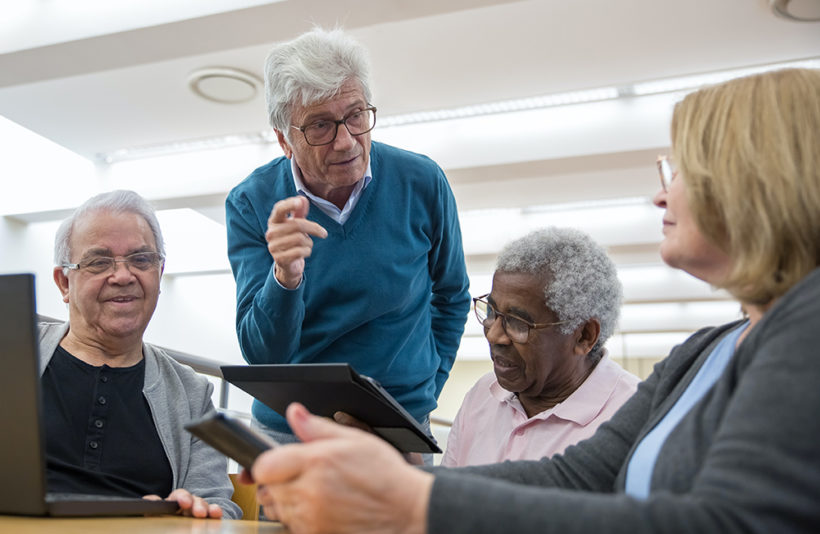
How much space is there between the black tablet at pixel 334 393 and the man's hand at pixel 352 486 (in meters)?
0.47

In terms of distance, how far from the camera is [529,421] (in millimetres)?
1741

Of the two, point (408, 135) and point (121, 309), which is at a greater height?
point (408, 135)

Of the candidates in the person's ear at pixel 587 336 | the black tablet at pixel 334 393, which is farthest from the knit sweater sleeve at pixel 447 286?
the black tablet at pixel 334 393

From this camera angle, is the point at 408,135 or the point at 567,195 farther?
the point at 567,195

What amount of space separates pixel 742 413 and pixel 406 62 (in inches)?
169

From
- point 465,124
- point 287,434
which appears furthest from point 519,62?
point 287,434

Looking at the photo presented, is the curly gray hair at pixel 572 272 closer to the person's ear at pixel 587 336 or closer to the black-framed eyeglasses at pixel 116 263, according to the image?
the person's ear at pixel 587 336

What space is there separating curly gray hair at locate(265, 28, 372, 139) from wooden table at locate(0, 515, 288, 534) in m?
1.05

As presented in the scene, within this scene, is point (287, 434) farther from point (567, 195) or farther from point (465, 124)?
point (567, 195)

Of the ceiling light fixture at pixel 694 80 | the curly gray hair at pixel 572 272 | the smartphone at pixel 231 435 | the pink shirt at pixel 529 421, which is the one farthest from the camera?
the ceiling light fixture at pixel 694 80

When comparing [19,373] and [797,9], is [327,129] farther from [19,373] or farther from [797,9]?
[797,9]

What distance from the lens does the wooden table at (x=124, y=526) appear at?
0.95 meters

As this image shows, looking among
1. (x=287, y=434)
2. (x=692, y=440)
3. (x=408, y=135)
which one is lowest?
(x=287, y=434)

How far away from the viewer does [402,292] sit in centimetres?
192
